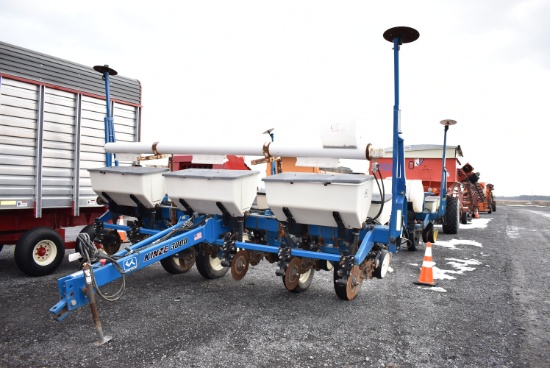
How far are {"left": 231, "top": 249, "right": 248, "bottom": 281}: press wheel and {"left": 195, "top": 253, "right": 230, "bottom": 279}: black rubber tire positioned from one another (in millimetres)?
1007

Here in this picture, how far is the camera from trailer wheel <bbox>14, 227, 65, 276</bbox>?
6.16 meters

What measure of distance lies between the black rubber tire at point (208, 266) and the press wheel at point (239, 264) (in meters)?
1.01

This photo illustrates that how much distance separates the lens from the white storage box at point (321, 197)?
4.43m

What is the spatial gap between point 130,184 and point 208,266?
5.33 ft

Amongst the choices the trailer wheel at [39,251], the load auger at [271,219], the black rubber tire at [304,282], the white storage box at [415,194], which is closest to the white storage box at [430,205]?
the white storage box at [415,194]

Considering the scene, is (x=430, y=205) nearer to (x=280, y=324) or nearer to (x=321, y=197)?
(x=321, y=197)

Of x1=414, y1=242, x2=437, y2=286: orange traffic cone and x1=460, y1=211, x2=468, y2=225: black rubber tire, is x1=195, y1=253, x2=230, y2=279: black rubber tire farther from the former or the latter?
x1=460, y1=211, x2=468, y2=225: black rubber tire

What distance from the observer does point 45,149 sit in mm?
6734

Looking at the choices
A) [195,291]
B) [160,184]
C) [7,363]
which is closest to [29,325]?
[7,363]

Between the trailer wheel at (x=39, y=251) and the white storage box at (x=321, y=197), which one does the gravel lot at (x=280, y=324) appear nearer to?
the trailer wheel at (x=39, y=251)

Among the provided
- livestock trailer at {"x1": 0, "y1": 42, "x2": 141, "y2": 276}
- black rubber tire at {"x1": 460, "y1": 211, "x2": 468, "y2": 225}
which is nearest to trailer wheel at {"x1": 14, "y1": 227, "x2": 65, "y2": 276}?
livestock trailer at {"x1": 0, "y1": 42, "x2": 141, "y2": 276}

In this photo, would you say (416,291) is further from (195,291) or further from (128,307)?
(128,307)

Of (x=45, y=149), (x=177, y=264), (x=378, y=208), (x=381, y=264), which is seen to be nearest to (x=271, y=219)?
(x=378, y=208)

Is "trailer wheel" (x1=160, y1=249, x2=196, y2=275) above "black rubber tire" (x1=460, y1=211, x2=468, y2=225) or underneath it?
underneath
